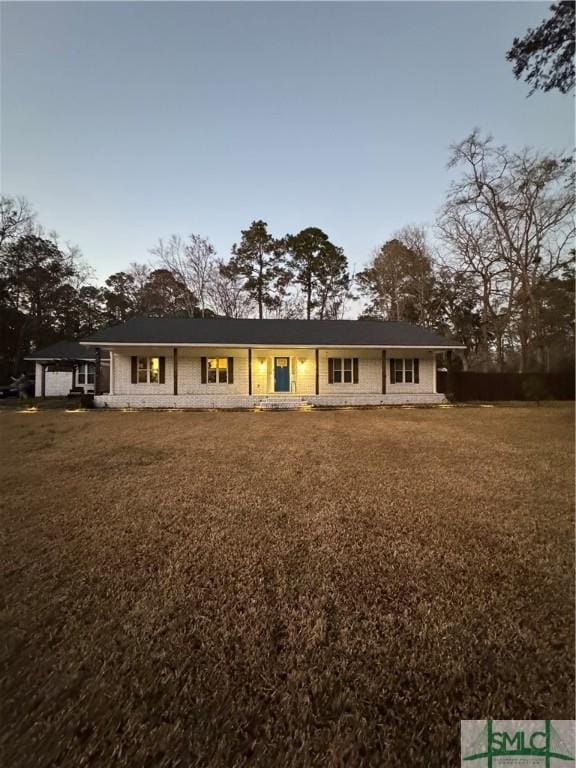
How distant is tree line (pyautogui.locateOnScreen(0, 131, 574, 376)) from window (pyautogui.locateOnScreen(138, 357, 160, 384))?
43.4 ft

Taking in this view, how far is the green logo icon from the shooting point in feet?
4.22

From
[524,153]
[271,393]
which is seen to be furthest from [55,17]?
[524,153]

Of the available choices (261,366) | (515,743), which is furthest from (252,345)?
(515,743)

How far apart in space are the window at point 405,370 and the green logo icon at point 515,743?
1709 centimetres

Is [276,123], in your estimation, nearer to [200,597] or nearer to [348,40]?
[348,40]

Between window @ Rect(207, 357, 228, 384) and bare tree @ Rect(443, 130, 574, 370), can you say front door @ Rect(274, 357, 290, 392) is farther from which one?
bare tree @ Rect(443, 130, 574, 370)

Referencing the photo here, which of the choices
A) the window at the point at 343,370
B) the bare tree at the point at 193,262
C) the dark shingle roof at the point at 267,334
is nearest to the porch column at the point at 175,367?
the dark shingle roof at the point at 267,334

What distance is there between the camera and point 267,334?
58.2 ft

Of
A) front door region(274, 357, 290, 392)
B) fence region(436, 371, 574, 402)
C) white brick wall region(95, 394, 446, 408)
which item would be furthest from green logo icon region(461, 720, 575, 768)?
fence region(436, 371, 574, 402)

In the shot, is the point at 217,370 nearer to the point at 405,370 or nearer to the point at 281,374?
the point at 281,374

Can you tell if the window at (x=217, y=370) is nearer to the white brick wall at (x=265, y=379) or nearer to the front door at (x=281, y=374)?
the white brick wall at (x=265, y=379)

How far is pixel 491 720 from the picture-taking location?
1376 millimetres

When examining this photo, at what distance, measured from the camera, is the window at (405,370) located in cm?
1780

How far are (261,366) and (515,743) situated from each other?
16341mm
